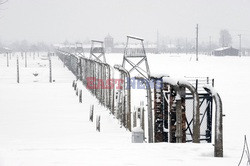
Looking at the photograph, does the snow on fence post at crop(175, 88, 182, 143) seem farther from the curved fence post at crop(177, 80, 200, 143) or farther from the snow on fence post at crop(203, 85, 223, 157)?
the snow on fence post at crop(203, 85, 223, 157)

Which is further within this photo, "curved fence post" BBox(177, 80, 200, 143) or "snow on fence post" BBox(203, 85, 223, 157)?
"curved fence post" BBox(177, 80, 200, 143)

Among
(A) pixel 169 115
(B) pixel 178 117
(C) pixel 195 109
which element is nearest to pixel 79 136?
(A) pixel 169 115

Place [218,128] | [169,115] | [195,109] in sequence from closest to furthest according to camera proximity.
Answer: [218,128] < [195,109] < [169,115]

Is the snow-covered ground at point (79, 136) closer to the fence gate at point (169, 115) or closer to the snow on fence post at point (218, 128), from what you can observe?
the snow on fence post at point (218, 128)

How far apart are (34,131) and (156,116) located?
5.82 metres

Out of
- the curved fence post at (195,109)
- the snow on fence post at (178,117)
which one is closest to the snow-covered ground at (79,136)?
the curved fence post at (195,109)

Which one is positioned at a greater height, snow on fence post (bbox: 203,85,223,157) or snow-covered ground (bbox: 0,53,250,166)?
snow on fence post (bbox: 203,85,223,157)

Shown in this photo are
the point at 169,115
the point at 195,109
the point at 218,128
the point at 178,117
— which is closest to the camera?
the point at 218,128

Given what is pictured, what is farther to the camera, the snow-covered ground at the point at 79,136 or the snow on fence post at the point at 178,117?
the snow on fence post at the point at 178,117

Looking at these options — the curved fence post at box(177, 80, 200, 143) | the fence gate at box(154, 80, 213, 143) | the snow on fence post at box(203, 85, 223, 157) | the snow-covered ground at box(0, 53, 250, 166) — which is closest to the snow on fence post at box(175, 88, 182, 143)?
the fence gate at box(154, 80, 213, 143)

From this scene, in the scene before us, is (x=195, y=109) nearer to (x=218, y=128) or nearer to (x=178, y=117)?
(x=178, y=117)

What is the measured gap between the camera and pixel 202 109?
44.2ft

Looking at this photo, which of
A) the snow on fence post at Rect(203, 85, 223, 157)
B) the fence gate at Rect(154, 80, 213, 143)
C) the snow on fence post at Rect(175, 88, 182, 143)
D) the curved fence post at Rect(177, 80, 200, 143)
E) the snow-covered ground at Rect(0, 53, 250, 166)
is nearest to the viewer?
the snow-covered ground at Rect(0, 53, 250, 166)

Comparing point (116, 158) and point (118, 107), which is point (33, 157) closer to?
point (116, 158)
